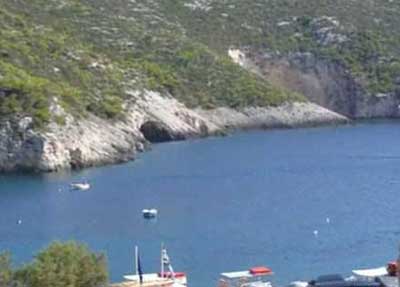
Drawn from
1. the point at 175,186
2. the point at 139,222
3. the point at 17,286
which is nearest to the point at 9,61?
the point at 175,186

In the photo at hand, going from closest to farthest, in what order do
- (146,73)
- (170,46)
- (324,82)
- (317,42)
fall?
(146,73) < (170,46) < (324,82) < (317,42)

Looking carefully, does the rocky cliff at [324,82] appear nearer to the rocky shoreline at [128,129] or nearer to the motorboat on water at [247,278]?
the rocky shoreline at [128,129]

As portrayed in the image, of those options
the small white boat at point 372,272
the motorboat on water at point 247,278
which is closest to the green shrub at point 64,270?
the motorboat on water at point 247,278

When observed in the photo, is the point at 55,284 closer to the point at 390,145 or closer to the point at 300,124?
the point at 390,145

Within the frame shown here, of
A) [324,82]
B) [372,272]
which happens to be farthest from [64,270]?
[324,82]

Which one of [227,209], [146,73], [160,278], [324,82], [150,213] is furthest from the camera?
[324,82]

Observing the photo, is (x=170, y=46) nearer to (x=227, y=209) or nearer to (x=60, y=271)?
(x=227, y=209)
